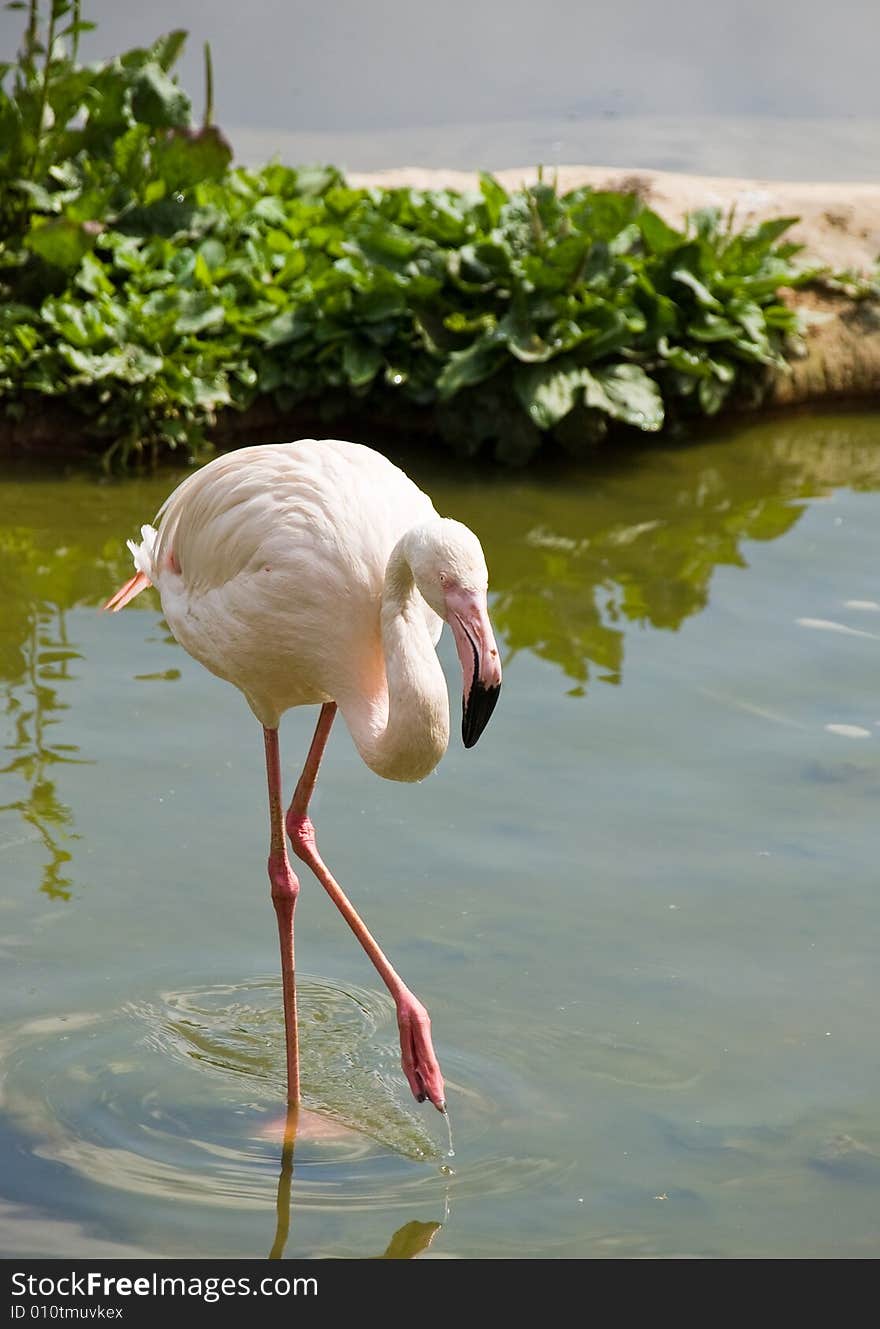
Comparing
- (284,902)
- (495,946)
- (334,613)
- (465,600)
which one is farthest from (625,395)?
(465,600)

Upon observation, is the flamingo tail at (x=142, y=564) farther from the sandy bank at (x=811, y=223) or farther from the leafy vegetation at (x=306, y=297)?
the sandy bank at (x=811, y=223)

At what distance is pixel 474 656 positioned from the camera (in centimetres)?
297

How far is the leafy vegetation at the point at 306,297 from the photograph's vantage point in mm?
7645

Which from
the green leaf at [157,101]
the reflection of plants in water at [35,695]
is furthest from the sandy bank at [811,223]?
the reflection of plants in water at [35,695]

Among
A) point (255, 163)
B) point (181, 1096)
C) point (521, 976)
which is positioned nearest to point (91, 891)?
point (181, 1096)

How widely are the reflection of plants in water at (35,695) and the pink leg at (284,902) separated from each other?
29.5 inches

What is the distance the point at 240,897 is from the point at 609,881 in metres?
0.93

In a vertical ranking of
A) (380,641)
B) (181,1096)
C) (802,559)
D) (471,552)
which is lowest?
(181,1096)

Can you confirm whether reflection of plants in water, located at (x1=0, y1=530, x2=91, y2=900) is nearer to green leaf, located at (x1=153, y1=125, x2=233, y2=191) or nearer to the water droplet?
the water droplet

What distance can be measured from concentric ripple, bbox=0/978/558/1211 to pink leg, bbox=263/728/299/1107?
0.11m

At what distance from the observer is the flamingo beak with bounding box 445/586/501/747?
2.96 metres

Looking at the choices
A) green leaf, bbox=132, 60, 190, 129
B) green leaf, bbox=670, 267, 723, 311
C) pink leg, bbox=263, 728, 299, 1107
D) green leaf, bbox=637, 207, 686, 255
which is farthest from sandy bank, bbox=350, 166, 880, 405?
pink leg, bbox=263, 728, 299, 1107

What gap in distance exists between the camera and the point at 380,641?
3.43 meters
